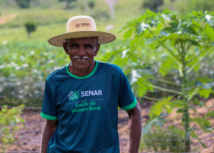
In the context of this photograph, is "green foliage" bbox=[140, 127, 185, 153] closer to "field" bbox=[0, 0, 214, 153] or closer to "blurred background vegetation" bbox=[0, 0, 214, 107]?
"field" bbox=[0, 0, 214, 153]

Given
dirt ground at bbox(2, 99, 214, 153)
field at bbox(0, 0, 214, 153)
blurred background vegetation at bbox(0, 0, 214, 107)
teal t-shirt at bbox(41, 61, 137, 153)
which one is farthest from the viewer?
Answer: blurred background vegetation at bbox(0, 0, 214, 107)

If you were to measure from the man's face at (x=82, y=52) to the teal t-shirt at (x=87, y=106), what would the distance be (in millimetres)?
73

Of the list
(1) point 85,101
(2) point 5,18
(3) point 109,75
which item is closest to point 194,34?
(3) point 109,75

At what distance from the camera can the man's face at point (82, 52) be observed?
179 cm

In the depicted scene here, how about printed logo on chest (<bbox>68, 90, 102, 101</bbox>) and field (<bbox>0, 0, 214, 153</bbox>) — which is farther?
field (<bbox>0, 0, 214, 153</bbox>)

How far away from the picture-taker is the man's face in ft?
5.88

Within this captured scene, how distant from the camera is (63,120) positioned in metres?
1.80

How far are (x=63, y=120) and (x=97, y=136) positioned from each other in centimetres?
27

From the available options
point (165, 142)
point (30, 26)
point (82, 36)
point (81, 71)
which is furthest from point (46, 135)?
point (30, 26)

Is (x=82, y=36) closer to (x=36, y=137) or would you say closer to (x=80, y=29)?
(x=80, y=29)

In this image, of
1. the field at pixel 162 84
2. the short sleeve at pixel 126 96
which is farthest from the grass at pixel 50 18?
the short sleeve at pixel 126 96

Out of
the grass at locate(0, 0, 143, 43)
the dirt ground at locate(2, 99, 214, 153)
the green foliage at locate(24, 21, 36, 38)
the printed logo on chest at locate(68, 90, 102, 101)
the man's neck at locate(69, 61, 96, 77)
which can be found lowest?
the dirt ground at locate(2, 99, 214, 153)

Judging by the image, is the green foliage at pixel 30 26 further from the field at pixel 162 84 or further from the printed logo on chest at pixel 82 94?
the printed logo on chest at pixel 82 94

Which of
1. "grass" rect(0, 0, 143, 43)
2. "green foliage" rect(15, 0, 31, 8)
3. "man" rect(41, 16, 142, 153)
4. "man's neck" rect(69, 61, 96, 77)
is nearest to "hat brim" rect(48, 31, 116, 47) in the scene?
"man" rect(41, 16, 142, 153)
